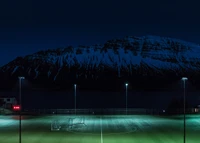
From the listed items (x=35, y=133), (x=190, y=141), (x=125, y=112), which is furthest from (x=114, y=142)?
(x=125, y=112)

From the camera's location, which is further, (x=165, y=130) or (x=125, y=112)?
(x=125, y=112)

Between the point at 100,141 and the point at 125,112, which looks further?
the point at 125,112

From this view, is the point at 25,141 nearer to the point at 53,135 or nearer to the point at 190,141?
the point at 53,135

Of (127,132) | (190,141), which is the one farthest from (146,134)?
(190,141)

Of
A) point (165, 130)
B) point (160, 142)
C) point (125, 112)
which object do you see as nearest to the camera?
point (160, 142)

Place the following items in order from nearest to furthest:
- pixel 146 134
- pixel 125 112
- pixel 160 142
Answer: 1. pixel 160 142
2. pixel 146 134
3. pixel 125 112

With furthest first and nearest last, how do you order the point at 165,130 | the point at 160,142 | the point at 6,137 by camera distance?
the point at 165,130
the point at 6,137
the point at 160,142

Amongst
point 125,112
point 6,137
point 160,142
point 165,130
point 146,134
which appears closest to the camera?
point 160,142

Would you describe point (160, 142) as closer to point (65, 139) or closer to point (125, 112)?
point (65, 139)

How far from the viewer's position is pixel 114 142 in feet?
138

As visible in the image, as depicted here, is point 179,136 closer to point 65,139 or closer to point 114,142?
point 114,142

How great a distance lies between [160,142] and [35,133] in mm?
17180

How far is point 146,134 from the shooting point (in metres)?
49.5

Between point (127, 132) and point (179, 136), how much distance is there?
745cm
